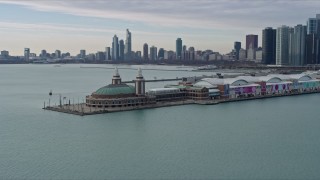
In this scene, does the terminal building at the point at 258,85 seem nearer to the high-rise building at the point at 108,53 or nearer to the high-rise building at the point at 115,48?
the high-rise building at the point at 115,48

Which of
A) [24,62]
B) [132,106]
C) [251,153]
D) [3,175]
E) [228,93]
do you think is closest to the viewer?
[3,175]

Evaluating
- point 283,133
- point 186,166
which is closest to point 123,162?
point 186,166

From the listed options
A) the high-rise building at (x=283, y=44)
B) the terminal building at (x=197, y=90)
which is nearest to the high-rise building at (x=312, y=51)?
the high-rise building at (x=283, y=44)

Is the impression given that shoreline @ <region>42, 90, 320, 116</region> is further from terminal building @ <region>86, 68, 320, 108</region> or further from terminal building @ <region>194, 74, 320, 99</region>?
terminal building @ <region>194, 74, 320, 99</region>

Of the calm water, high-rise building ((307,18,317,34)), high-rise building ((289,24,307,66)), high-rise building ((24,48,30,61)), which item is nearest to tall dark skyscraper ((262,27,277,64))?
high-rise building ((289,24,307,66))

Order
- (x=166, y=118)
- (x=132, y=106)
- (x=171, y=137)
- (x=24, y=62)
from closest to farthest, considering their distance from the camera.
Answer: (x=171, y=137) → (x=166, y=118) → (x=132, y=106) → (x=24, y=62)

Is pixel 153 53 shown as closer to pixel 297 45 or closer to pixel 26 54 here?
pixel 26 54

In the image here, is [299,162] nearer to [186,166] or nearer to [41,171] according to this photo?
[186,166]
